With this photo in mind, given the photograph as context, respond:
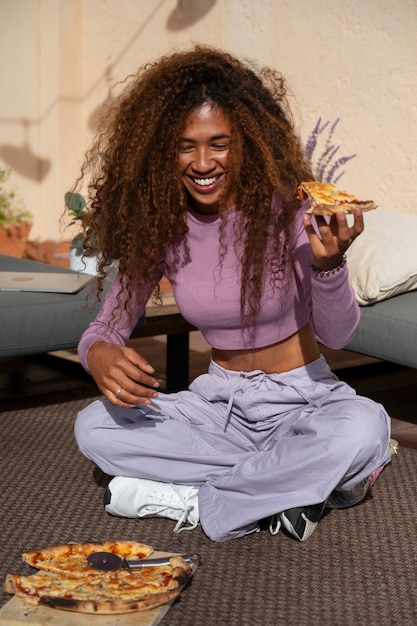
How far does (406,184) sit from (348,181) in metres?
0.37

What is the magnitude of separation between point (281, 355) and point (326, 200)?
0.51 m

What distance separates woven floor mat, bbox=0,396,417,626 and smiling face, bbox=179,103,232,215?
0.89 meters

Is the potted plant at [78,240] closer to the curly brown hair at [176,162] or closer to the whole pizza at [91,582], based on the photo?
the curly brown hair at [176,162]

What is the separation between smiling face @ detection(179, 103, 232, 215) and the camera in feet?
7.93

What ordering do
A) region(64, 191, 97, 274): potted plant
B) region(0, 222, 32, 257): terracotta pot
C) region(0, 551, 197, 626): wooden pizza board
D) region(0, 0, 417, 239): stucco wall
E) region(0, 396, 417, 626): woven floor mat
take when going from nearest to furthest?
region(0, 551, 197, 626): wooden pizza board, region(0, 396, 417, 626): woven floor mat, region(64, 191, 97, 274): potted plant, region(0, 0, 417, 239): stucco wall, region(0, 222, 32, 257): terracotta pot

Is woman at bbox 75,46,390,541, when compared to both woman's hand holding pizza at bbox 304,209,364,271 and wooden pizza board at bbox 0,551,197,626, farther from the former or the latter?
wooden pizza board at bbox 0,551,197,626

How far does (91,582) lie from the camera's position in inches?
81.4

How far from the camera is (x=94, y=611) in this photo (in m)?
1.95

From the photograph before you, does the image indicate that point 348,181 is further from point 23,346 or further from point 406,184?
point 23,346

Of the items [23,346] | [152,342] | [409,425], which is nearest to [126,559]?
[23,346]

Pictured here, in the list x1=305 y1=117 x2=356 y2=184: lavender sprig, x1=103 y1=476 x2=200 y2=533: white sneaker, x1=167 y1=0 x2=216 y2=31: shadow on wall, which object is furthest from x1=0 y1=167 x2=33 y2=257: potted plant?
x1=103 y1=476 x2=200 y2=533: white sneaker

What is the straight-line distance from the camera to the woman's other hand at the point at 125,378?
2355 millimetres

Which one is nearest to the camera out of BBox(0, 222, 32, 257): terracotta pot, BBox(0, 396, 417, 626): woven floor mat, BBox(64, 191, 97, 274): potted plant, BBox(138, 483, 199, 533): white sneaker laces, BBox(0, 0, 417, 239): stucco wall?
BBox(0, 396, 417, 626): woven floor mat

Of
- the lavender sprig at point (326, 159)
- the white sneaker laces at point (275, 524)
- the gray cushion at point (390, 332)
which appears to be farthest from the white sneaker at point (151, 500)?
the lavender sprig at point (326, 159)
